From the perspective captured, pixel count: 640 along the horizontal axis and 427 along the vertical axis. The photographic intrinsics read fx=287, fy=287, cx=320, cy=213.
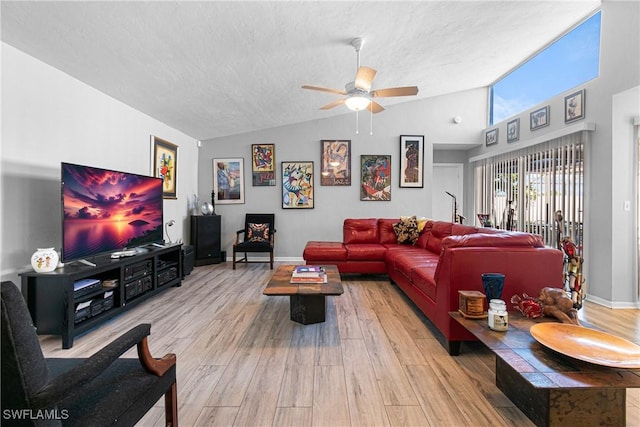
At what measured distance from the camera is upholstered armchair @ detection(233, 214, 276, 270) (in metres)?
4.90

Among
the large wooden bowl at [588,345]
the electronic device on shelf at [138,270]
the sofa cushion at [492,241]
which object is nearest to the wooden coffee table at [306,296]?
the sofa cushion at [492,241]

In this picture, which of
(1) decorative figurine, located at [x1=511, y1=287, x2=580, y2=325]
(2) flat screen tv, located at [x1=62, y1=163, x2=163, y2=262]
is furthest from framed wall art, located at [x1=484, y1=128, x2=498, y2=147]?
(2) flat screen tv, located at [x1=62, y1=163, x2=163, y2=262]

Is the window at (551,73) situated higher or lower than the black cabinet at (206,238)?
higher

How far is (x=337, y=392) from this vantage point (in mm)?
1693

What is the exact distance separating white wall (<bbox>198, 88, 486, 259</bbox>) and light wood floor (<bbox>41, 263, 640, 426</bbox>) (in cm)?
247

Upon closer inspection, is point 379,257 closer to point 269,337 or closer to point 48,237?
point 269,337

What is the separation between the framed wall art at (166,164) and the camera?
4243 mm

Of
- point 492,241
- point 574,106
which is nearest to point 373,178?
point 574,106

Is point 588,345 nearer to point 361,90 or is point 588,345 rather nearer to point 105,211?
point 361,90

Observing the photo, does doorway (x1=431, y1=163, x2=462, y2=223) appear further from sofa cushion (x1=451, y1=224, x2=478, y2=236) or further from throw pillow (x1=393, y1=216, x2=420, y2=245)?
sofa cushion (x1=451, y1=224, x2=478, y2=236)

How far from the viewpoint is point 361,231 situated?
4852 mm

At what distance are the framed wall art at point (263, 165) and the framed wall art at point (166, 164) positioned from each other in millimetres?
1402

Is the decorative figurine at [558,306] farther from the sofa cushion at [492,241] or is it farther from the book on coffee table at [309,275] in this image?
the book on coffee table at [309,275]

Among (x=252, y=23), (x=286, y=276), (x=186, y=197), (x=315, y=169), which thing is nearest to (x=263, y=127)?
(x=315, y=169)
